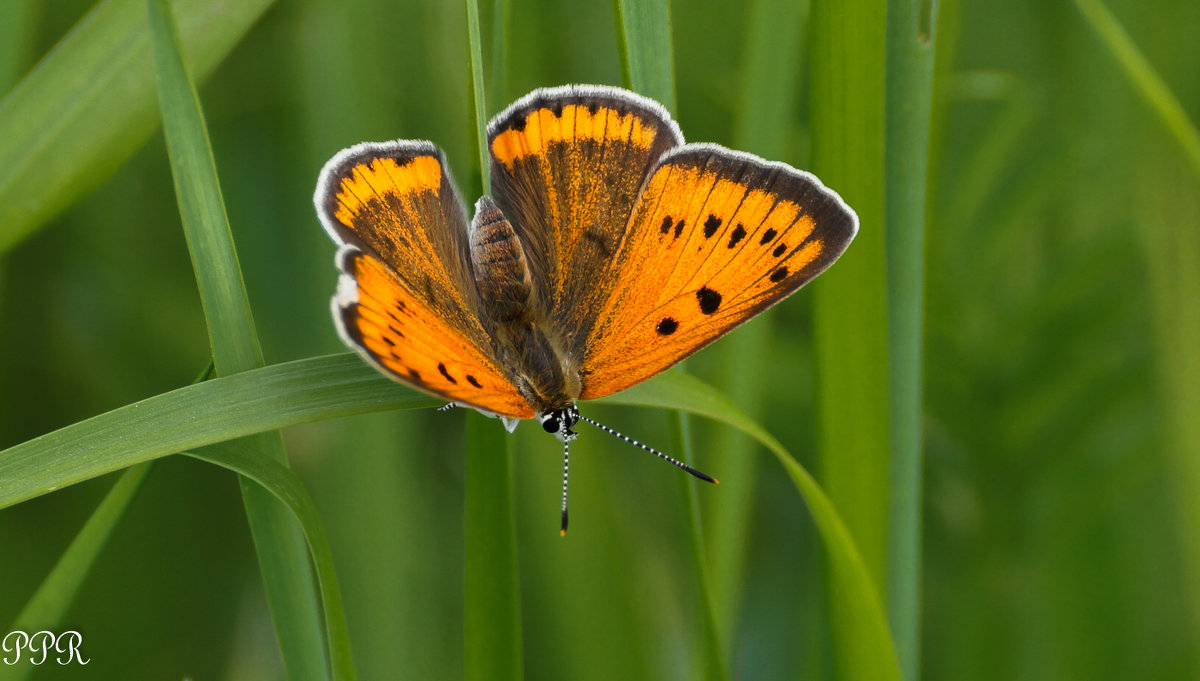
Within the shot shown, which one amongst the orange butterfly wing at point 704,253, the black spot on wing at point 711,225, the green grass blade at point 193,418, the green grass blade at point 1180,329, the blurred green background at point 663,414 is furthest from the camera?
the blurred green background at point 663,414

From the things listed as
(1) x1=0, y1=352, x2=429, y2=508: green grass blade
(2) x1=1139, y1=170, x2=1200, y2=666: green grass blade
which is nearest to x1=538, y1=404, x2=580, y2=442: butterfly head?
(1) x1=0, y1=352, x2=429, y2=508: green grass blade

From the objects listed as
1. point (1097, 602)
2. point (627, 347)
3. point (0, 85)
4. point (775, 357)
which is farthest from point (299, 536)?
point (1097, 602)

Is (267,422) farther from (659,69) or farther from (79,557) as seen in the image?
(659,69)

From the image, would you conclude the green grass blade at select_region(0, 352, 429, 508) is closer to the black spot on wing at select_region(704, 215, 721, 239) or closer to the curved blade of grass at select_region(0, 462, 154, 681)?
the curved blade of grass at select_region(0, 462, 154, 681)

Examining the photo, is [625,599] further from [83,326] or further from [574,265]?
[83,326]

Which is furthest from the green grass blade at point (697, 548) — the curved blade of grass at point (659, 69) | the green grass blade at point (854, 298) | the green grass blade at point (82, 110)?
the green grass blade at point (82, 110)

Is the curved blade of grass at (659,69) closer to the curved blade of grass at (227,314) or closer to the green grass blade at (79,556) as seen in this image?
the curved blade of grass at (227,314)

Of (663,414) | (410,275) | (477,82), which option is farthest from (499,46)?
(663,414)
